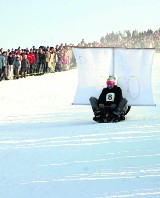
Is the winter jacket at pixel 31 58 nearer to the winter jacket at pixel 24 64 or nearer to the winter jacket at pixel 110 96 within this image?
the winter jacket at pixel 24 64

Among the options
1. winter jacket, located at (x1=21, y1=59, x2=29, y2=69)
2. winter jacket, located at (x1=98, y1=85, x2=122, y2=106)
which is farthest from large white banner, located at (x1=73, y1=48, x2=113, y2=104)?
winter jacket, located at (x1=21, y1=59, x2=29, y2=69)

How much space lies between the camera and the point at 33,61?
33.1 m

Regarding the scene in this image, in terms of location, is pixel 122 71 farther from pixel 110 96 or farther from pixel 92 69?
pixel 110 96

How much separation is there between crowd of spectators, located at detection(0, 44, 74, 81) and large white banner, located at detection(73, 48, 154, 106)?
51.7 feet

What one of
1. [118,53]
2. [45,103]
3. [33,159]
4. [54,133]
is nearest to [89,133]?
[54,133]

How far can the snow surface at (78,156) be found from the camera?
5.25 m

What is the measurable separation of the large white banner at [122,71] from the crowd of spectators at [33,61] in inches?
621

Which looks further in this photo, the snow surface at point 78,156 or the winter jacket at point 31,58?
the winter jacket at point 31,58

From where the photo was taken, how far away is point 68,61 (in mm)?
43156

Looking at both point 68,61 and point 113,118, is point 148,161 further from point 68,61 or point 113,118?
point 68,61

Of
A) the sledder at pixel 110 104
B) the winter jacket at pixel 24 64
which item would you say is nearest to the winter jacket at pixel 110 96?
the sledder at pixel 110 104

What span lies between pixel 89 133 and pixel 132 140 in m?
1.18

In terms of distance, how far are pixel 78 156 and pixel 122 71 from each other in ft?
17.6

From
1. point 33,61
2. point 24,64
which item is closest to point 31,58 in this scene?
point 33,61
